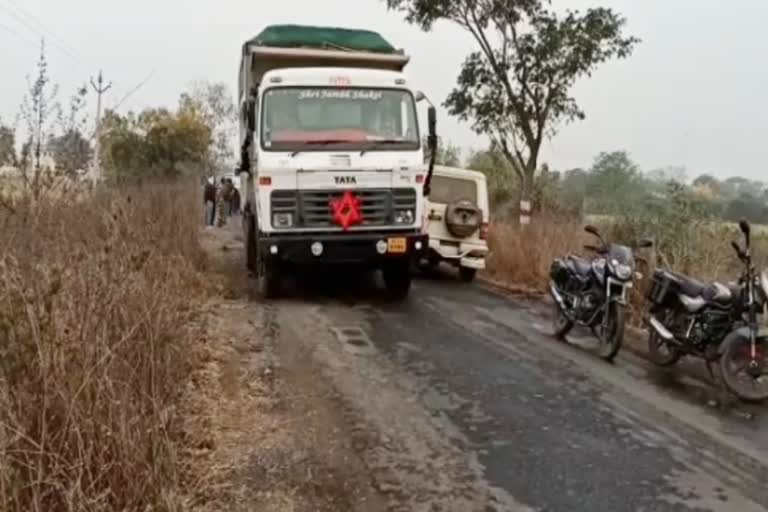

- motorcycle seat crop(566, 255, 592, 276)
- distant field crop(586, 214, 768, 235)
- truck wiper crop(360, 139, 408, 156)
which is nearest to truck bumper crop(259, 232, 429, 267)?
truck wiper crop(360, 139, 408, 156)

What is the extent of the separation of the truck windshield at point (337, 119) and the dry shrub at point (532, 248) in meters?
3.22

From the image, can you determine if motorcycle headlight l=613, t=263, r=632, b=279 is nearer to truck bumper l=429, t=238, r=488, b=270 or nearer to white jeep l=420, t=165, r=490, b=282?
white jeep l=420, t=165, r=490, b=282

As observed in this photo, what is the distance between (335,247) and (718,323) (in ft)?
14.2

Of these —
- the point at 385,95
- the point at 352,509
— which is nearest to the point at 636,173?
the point at 385,95

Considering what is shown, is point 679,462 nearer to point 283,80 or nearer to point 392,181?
point 392,181

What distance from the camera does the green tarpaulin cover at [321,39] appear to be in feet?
38.0

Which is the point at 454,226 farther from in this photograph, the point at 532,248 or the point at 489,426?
the point at 489,426

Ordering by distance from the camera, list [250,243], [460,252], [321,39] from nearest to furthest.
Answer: [250,243] < [321,39] < [460,252]

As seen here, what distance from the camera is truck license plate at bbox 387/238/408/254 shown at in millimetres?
9688

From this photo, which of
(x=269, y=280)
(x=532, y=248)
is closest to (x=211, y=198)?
(x=532, y=248)

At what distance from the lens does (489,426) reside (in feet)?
18.0

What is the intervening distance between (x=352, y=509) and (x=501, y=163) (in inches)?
813

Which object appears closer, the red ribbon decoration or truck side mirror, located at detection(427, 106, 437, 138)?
the red ribbon decoration

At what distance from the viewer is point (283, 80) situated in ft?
32.7
